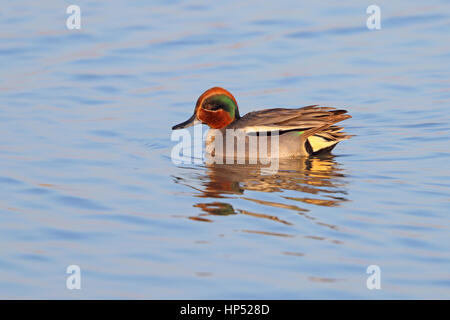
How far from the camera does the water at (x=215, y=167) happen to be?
595cm

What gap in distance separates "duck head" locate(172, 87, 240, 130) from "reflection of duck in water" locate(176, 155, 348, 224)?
68 centimetres

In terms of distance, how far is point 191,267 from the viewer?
237 inches

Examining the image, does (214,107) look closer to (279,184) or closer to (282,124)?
(282,124)

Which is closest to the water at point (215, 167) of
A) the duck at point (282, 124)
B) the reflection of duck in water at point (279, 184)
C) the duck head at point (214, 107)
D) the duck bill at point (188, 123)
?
the reflection of duck in water at point (279, 184)

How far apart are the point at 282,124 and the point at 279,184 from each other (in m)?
1.14

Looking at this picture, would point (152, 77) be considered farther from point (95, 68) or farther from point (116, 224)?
point (116, 224)

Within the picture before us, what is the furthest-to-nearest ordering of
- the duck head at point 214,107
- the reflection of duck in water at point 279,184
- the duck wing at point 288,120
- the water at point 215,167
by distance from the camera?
1. the duck head at point 214,107
2. the duck wing at point 288,120
3. the reflection of duck in water at point 279,184
4. the water at point 215,167

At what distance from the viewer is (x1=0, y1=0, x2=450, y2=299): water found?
19.5ft

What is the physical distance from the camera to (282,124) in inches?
356

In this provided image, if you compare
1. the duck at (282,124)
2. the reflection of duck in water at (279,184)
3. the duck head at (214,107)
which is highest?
the duck head at (214,107)

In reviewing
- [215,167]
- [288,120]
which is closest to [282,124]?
[288,120]

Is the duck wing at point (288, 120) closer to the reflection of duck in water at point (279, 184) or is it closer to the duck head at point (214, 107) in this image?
the duck head at point (214, 107)

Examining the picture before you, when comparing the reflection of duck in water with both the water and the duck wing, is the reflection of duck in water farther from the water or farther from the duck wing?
the duck wing
